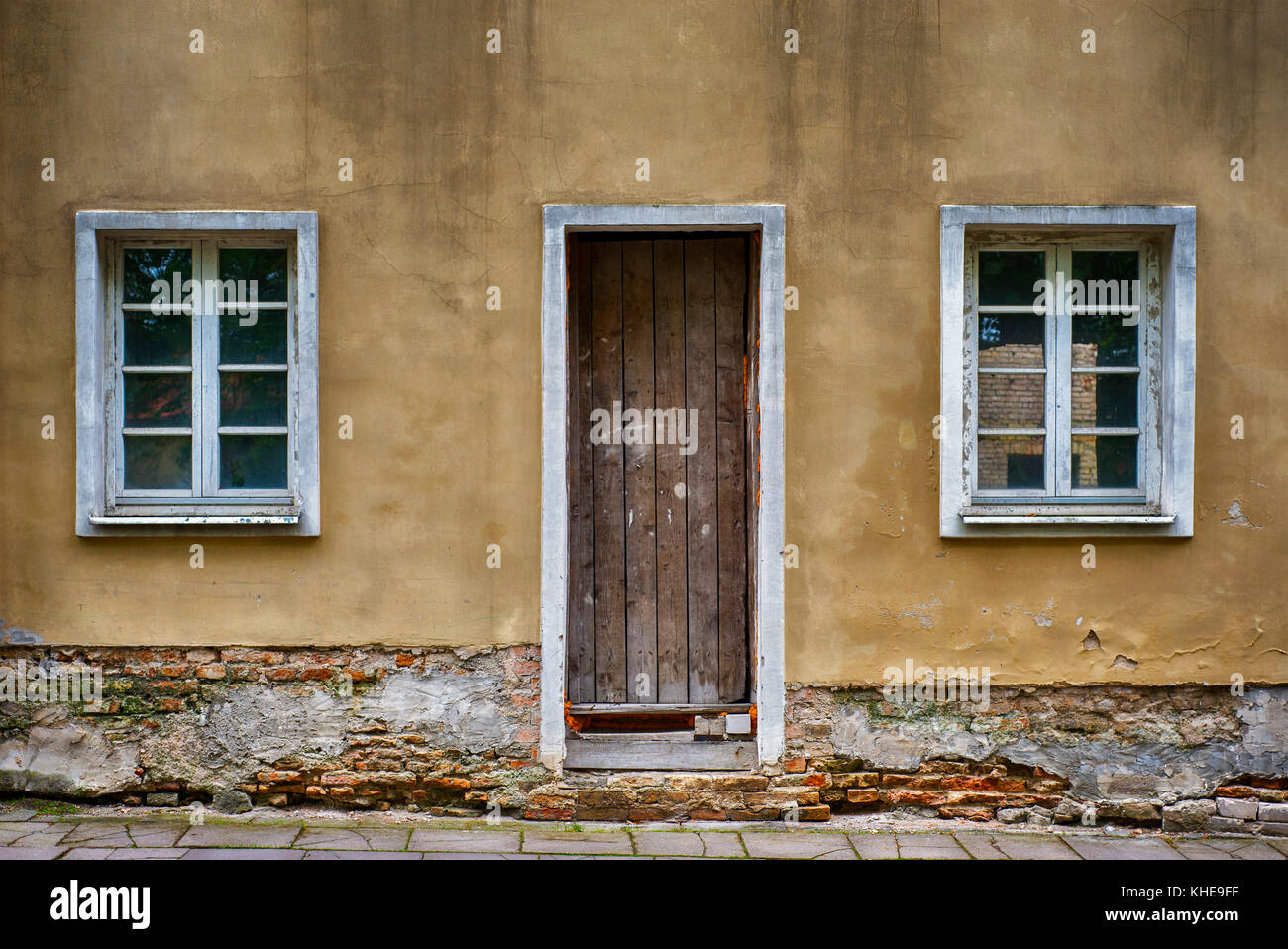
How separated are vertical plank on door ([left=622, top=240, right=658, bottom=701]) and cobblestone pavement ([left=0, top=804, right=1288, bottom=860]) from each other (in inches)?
31.0

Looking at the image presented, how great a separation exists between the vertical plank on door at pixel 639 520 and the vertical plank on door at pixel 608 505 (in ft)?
0.12

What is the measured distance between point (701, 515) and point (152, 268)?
2980 millimetres

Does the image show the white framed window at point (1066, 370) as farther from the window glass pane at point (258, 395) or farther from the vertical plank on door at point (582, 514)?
the window glass pane at point (258, 395)

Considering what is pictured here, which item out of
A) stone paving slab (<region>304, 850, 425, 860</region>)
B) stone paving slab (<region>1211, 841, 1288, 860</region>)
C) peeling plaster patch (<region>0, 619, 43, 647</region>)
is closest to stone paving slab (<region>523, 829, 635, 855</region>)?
stone paving slab (<region>304, 850, 425, 860</region>)

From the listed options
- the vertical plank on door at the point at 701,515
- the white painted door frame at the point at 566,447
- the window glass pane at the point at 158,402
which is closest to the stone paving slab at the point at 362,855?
the white painted door frame at the point at 566,447

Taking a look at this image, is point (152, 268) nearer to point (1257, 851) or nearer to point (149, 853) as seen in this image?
point (149, 853)

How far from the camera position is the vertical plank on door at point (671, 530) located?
18.2 ft

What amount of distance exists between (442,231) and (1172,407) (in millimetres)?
3582

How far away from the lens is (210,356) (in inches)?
207

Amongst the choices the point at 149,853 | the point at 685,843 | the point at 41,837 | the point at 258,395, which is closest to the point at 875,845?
the point at 685,843

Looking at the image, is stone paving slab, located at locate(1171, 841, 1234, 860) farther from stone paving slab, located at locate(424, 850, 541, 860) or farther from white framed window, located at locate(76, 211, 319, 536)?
white framed window, located at locate(76, 211, 319, 536)
